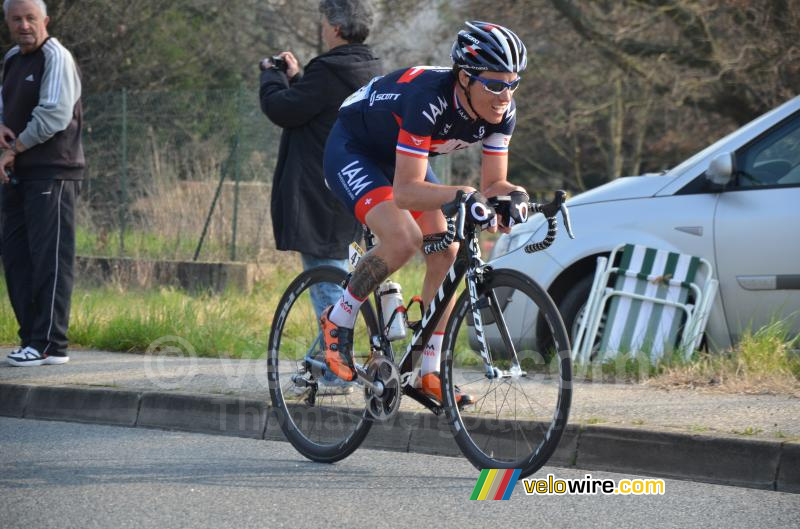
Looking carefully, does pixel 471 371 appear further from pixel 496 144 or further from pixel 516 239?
pixel 516 239

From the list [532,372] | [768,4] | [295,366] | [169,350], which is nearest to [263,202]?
[169,350]

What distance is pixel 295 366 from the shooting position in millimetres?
6301

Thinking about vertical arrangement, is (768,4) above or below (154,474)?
above

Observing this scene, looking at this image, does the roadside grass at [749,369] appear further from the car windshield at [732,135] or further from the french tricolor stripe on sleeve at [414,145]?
the french tricolor stripe on sleeve at [414,145]

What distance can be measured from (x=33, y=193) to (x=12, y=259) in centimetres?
51

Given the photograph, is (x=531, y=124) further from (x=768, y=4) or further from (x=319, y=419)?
(x=319, y=419)

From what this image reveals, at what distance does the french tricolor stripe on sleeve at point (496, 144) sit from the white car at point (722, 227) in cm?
247

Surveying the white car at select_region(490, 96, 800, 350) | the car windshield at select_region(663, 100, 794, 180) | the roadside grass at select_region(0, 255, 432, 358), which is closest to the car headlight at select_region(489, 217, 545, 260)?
the white car at select_region(490, 96, 800, 350)

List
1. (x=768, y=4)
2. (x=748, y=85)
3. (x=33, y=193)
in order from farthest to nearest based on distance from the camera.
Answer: (x=748, y=85), (x=768, y=4), (x=33, y=193)

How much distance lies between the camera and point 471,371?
554cm

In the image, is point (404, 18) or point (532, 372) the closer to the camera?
point (532, 372)

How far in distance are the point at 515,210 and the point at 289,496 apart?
1.53 metres

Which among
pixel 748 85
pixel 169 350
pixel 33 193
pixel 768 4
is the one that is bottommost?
pixel 169 350

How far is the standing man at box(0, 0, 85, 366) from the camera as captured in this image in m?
8.09
